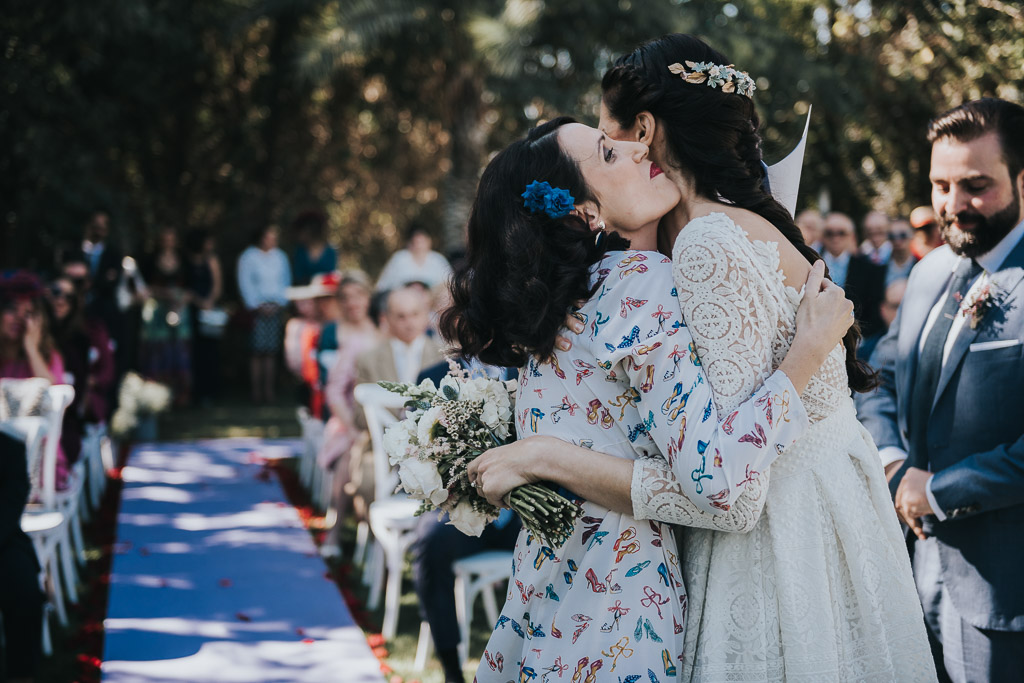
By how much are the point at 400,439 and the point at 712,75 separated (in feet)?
3.70

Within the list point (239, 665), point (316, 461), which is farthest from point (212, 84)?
point (239, 665)

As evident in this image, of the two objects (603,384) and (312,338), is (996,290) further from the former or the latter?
(312,338)

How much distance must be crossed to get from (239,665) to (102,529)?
294cm

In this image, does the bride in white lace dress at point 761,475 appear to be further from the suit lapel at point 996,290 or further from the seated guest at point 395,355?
the seated guest at point 395,355

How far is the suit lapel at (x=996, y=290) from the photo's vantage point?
2.55 m

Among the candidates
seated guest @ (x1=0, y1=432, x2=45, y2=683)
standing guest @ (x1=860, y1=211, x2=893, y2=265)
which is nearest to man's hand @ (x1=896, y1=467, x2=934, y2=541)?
seated guest @ (x1=0, y1=432, x2=45, y2=683)

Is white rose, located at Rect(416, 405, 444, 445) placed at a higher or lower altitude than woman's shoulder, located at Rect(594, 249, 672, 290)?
lower

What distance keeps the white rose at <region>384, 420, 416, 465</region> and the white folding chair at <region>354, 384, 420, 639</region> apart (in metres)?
2.44

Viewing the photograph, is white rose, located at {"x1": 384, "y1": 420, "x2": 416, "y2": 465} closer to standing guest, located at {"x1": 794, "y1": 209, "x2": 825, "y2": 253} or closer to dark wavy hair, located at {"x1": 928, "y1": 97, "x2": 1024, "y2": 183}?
dark wavy hair, located at {"x1": 928, "y1": 97, "x2": 1024, "y2": 183}

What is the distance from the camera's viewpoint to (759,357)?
6.04ft

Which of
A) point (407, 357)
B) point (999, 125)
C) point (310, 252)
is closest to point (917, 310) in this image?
point (999, 125)

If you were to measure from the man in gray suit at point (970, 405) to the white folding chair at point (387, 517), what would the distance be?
2.67 meters

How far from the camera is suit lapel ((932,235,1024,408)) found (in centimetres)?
255

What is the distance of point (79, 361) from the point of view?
637 cm
